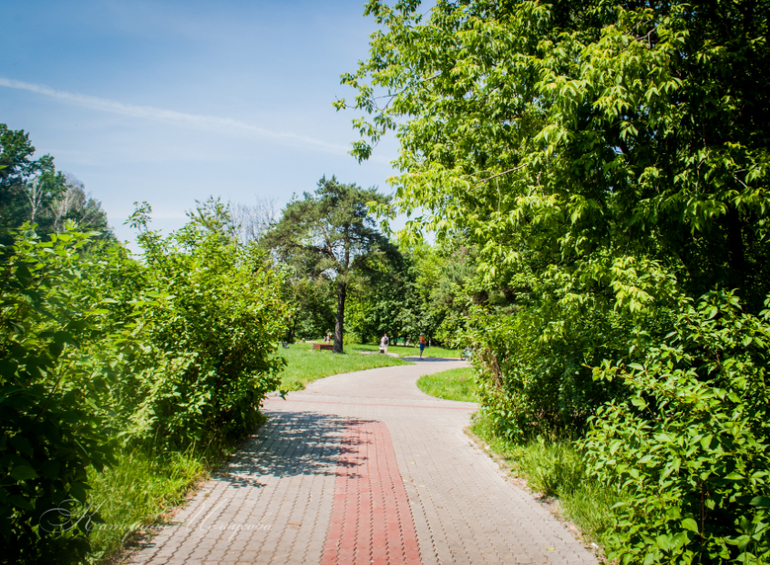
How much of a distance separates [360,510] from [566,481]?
2372 millimetres

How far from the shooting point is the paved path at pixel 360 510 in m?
3.77

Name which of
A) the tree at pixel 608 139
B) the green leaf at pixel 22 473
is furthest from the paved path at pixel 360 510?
the tree at pixel 608 139

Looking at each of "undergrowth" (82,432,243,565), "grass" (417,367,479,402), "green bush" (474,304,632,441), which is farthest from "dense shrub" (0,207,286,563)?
"grass" (417,367,479,402)

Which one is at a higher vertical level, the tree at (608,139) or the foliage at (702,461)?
the tree at (608,139)

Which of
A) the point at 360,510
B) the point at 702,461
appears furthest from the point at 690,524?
the point at 360,510

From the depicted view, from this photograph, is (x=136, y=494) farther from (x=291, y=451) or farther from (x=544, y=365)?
(x=544, y=365)

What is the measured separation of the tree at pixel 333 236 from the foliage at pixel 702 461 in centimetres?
2660

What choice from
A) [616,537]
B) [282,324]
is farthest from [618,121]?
[282,324]

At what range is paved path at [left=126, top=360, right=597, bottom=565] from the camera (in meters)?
3.77

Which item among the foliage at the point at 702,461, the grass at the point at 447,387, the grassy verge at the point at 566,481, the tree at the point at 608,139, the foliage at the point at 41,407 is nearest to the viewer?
the foliage at the point at 41,407

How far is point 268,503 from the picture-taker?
4.71 metres

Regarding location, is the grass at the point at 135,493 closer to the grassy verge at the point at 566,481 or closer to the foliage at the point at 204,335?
the foliage at the point at 204,335

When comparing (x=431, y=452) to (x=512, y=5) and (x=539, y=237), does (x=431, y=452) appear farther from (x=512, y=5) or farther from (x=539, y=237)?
(x=512, y=5)

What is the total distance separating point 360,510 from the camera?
15.3ft
